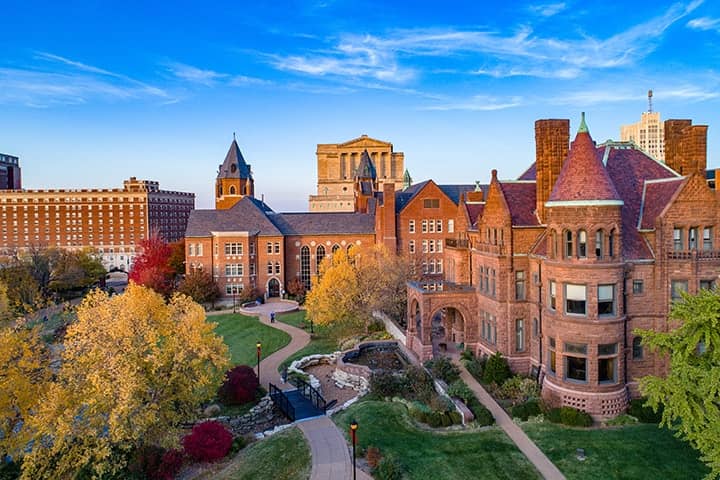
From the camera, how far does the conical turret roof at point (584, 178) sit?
22406 mm

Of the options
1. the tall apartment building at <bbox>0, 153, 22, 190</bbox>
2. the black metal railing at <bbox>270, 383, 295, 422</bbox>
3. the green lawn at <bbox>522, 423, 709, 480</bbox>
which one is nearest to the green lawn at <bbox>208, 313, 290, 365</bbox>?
the black metal railing at <bbox>270, 383, 295, 422</bbox>

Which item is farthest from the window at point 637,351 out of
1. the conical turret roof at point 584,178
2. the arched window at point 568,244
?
the conical turret roof at point 584,178

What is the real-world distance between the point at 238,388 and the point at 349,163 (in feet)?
404

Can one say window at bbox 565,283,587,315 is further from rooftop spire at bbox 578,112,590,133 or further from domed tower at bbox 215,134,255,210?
domed tower at bbox 215,134,255,210

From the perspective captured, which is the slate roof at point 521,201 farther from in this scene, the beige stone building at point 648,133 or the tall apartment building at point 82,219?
the beige stone building at point 648,133

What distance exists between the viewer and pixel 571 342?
23.2 metres

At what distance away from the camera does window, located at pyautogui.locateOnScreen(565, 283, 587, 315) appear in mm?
23031

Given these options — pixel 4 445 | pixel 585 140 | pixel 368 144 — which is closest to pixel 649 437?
pixel 585 140

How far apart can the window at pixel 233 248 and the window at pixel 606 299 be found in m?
46.3

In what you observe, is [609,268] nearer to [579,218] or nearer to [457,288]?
[579,218]

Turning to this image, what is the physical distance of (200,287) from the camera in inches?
2231

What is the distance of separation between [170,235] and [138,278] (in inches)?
3480

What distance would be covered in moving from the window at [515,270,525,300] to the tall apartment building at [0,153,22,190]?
16045 centimetres

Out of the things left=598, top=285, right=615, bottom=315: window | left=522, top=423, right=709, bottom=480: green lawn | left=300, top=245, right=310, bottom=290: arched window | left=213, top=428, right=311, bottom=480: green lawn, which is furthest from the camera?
left=300, top=245, right=310, bottom=290: arched window
